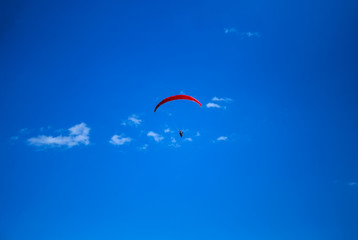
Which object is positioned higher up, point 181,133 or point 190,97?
point 190,97

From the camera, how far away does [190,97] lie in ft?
82.0

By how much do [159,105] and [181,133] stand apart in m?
4.92

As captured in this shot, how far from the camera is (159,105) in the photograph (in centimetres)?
2591

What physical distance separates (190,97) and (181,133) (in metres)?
5.37

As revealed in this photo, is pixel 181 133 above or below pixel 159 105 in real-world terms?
below

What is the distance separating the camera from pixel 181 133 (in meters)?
27.5

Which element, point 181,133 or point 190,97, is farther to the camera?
point 181,133

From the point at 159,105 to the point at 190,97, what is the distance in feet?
13.5
